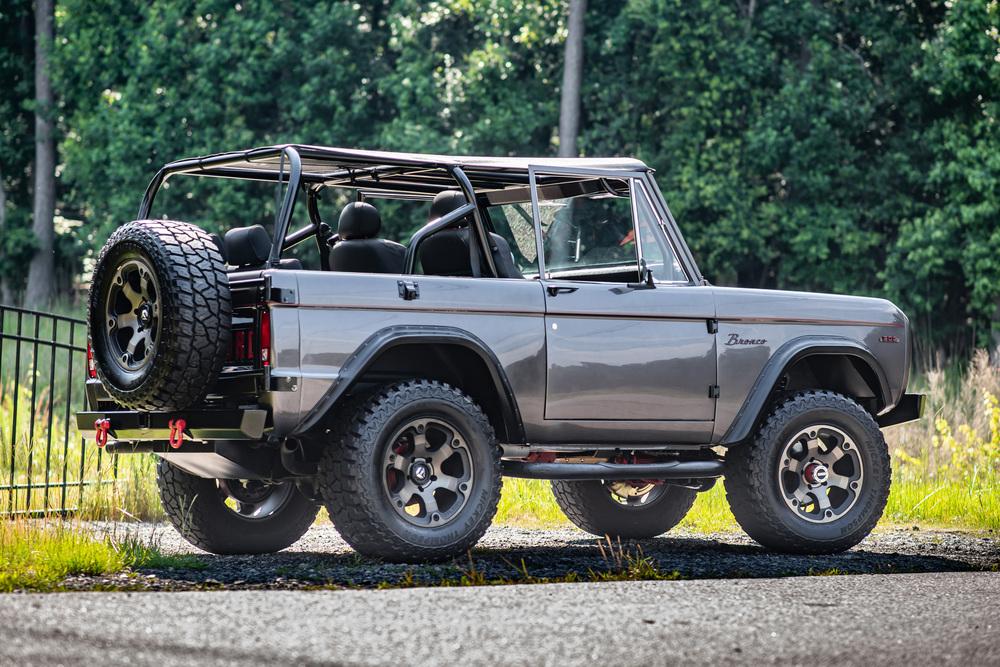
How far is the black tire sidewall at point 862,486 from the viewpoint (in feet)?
29.8

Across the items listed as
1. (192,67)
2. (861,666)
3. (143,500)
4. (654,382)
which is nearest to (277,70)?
(192,67)

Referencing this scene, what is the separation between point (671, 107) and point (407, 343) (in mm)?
21982

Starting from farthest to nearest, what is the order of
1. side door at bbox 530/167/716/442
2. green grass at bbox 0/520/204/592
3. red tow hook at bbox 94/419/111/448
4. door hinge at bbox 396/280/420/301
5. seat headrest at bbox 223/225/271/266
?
seat headrest at bbox 223/225/271/266, side door at bbox 530/167/716/442, red tow hook at bbox 94/419/111/448, door hinge at bbox 396/280/420/301, green grass at bbox 0/520/204/592

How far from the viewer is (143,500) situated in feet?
36.1

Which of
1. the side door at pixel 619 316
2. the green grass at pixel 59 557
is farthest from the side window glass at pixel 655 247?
the green grass at pixel 59 557

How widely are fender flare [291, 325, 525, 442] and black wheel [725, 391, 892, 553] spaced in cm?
163

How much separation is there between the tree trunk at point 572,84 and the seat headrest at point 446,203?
19.6 metres

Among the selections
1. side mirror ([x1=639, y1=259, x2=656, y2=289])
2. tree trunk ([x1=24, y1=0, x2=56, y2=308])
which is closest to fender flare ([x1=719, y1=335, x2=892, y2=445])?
side mirror ([x1=639, y1=259, x2=656, y2=289])

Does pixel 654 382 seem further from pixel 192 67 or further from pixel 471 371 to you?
pixel 192 67

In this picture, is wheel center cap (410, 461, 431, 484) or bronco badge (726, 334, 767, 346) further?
bronco badge (726, 334, 767, 346)

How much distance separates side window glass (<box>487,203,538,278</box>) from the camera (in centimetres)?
923

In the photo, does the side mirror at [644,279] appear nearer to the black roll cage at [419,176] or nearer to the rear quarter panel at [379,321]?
the black roll cage at [419,176]

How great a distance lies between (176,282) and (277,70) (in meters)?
24.1

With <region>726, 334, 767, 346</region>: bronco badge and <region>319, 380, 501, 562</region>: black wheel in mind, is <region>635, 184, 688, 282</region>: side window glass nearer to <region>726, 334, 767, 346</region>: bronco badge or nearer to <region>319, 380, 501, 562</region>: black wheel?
<region>726, 334, 767, 346</region>: bronco badge
